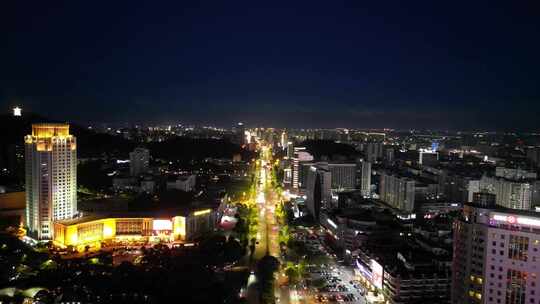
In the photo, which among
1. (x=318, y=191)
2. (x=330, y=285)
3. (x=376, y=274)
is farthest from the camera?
(x=318, y=191)

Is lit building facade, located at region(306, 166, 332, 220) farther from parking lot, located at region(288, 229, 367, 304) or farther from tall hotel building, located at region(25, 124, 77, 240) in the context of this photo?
tall hotel building, located at region(25, 124, 77, 240)

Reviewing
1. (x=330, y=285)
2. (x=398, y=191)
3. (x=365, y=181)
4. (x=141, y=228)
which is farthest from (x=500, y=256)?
(x=365, y=181)

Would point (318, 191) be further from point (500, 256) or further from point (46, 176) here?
point (500, 256)

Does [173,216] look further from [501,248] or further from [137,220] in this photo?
[501,248]

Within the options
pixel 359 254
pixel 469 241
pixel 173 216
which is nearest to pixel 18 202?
pixel 173 216

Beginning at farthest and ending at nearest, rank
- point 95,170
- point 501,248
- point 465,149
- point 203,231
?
point 465,149, point 95,170, point 203,231, point 501,248

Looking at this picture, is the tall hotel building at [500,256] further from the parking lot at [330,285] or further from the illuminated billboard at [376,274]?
the parking lot at [330,285]

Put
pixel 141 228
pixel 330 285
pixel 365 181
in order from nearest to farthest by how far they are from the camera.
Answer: pixel 330 285, pixel 141 228, pixel 365 181

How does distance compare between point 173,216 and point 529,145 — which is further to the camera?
point 529,145
